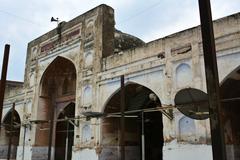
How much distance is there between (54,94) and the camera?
17.8m

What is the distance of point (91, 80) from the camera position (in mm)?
13672

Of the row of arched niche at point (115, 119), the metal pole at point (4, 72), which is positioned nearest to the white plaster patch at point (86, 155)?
the row of arched niche at point (115, 119)

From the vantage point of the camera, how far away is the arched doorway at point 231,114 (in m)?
9.52

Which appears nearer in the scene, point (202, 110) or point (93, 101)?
point (202, 110)

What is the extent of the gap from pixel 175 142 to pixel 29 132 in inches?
390

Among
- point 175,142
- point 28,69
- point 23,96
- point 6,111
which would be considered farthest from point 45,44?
point 175,142

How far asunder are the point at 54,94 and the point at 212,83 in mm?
14582

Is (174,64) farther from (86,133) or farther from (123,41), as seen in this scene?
(123,41)

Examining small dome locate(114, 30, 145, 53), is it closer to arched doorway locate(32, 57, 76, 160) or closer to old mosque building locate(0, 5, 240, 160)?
old mosque building locate(0, 5, 240, 160)

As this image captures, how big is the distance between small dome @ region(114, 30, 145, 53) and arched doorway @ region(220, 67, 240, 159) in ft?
20.2

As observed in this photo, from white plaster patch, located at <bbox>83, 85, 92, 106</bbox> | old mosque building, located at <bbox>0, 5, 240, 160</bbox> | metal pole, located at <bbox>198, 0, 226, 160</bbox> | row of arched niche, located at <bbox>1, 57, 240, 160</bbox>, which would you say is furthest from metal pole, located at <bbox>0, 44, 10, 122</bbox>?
white plaster patch, located at <bbox>83, 85, 92, 106</bbox>

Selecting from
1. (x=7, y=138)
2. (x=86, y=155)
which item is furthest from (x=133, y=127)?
(x=7, y=138)

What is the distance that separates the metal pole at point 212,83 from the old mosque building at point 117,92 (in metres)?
2.60

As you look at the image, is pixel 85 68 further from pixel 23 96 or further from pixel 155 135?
pixel 23 96
